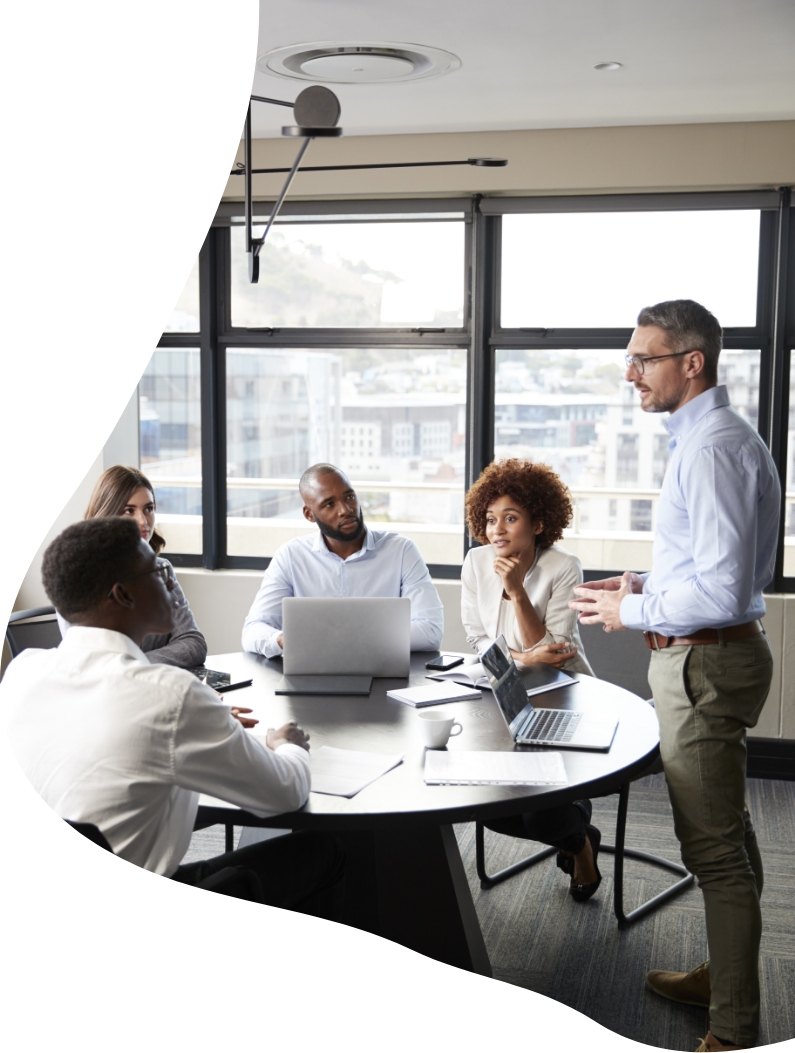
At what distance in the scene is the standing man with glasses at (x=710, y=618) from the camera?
6.36 feet

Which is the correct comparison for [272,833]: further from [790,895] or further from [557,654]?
[790,895]

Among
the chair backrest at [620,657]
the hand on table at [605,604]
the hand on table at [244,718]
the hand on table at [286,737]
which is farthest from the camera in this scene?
the chair backrest at [620,657]

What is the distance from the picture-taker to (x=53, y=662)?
60.2 inches

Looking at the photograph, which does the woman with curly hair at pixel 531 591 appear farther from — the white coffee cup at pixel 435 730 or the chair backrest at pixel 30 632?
the chair backrest at pixel 30 632

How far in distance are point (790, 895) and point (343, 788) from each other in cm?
165

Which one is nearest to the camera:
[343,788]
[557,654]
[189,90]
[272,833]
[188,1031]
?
[343,788]

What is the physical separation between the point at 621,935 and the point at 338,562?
4.23 ft

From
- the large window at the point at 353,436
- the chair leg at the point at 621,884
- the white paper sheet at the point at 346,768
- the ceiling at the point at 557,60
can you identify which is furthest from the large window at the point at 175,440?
the white paper sheet at the point at 346,768

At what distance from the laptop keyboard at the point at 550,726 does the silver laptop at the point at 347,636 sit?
424 millimetres

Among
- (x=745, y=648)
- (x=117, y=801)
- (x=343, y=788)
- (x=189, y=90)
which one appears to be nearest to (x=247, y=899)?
(x=343, y=788)

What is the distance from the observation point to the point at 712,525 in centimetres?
193

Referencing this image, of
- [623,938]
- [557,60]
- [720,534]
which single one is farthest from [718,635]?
[557,60]

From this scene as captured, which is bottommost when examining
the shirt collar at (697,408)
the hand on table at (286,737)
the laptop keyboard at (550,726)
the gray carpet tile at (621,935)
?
the gray carpet tile at (621,935)

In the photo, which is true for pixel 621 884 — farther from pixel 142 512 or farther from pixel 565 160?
pixel 565 160
